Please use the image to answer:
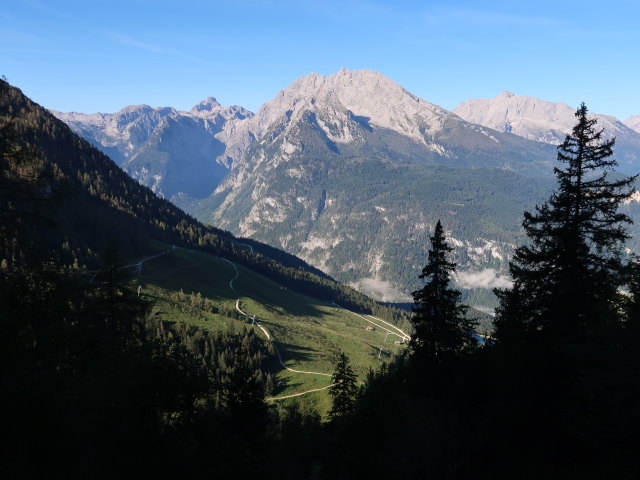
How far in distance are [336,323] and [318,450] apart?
12660 centimetres

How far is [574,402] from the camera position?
21281mm

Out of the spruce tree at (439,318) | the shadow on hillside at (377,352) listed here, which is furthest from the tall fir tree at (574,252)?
the shadow on hillside at (377,352)

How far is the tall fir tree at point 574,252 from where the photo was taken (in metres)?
26.8

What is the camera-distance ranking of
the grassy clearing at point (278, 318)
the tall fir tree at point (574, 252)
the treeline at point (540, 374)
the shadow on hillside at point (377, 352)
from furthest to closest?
the shadow on hillside at point (377, 352), the grassy clearing at point (278, 318), the tall fir tree at point (574, 252), the treeline at point (540, 374)

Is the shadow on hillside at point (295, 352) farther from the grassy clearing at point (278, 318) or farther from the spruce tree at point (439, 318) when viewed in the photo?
the spruce tree at point (439, 318)

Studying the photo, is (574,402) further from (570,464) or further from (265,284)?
(265,284)

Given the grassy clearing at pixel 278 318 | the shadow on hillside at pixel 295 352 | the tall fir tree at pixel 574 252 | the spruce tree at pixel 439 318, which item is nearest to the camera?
the tall fir tree at pixel 574 252

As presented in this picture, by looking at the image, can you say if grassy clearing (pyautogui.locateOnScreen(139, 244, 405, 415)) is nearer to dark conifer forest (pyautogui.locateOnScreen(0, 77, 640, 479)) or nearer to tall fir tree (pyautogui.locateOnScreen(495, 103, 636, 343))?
dark conifer forest (pyautogui.locateOnScreen(0, 77, 640, 479))

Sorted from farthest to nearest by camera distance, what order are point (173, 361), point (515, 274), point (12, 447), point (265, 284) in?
point (265, 284)
point (515, 274)
point (173, 361)
point (12, 447)

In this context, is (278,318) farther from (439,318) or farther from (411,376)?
(439,318)

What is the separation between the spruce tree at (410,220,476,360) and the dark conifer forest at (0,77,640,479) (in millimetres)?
136

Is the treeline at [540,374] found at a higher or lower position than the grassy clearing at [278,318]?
higher

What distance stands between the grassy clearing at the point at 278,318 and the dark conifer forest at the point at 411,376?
62.6 meters

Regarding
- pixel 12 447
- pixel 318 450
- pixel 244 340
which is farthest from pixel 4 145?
pixel 244 340
